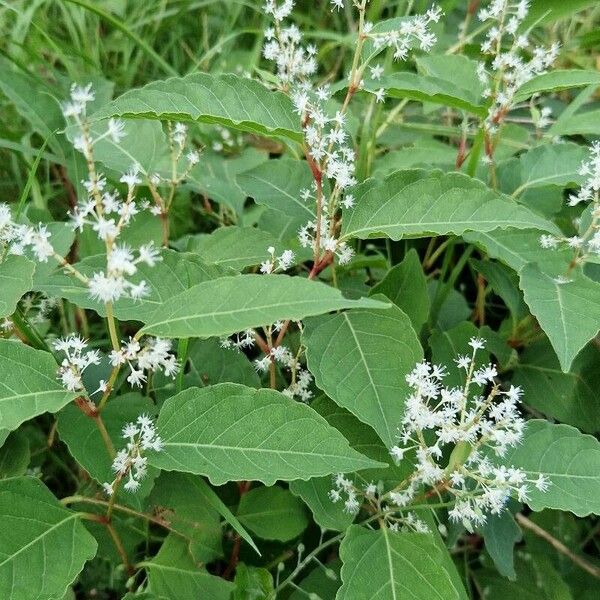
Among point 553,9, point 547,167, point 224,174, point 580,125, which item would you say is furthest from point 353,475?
point 553,9

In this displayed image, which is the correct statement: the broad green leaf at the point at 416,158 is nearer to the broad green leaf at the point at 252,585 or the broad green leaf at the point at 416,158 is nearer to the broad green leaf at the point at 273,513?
the broad green leaf at the point at 273,513

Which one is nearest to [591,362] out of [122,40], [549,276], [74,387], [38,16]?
[549,276]

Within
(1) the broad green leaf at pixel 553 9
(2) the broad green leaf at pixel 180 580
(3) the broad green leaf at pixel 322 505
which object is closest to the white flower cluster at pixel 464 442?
(3) the broad green leaf at pixel 322 505

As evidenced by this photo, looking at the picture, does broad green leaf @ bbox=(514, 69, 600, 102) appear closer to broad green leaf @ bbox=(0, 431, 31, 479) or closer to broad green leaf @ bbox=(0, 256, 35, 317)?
broad green leaf @ bbox=(0, 256, 35, 317)

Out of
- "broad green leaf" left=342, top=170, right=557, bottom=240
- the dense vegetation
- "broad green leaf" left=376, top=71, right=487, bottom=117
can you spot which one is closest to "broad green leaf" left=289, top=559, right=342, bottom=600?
the dense vegetation

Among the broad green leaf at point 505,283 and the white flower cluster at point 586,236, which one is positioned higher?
the white flower cluster at point 586,236

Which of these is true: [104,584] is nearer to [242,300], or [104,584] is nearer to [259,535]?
[259,535]

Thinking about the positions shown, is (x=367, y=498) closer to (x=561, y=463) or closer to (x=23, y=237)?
(x=561, y=463)
